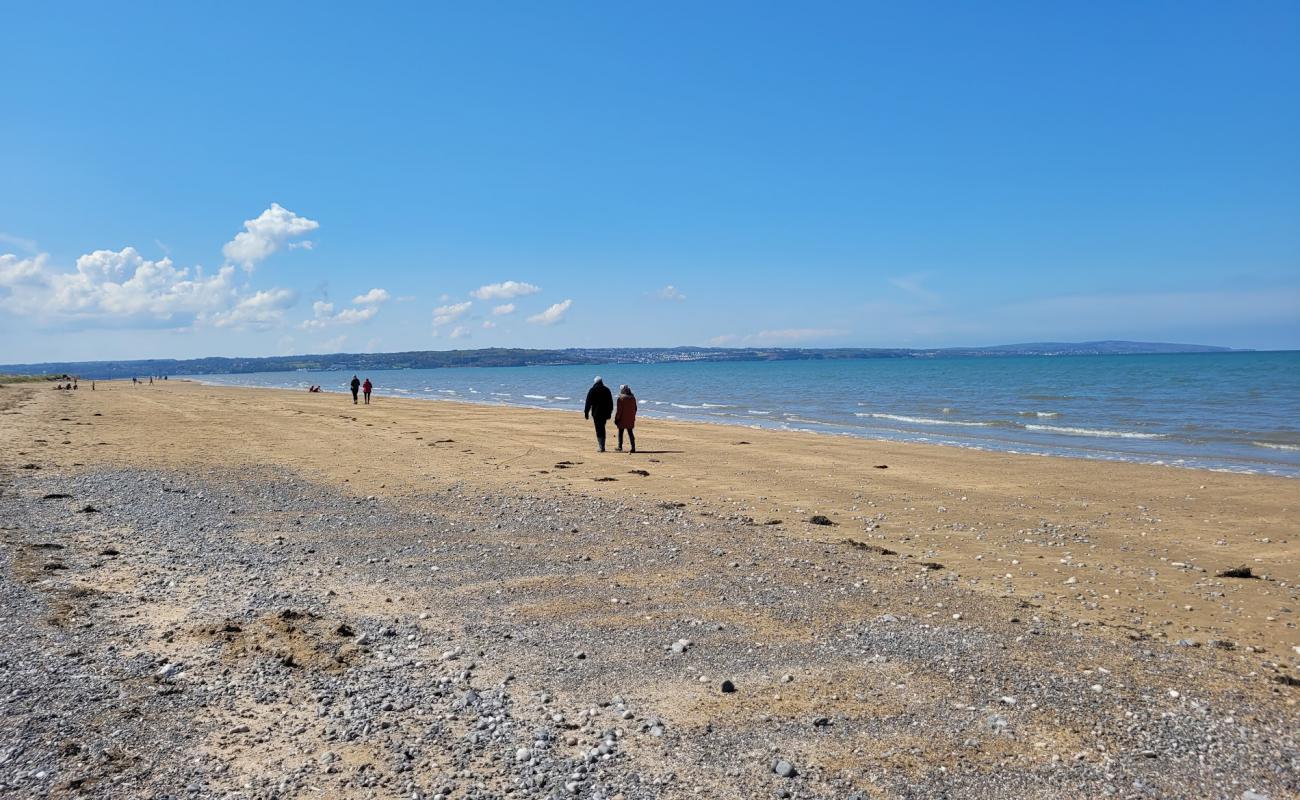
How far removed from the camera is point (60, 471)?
16.3m

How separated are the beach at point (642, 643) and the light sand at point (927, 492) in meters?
0.10

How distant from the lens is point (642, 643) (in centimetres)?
656

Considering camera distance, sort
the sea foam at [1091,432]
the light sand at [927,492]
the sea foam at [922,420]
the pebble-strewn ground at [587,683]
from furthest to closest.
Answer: the sea foam at [922,420]
the sea foam at [1091,432]
the light sand at [927,492]
the pebble-strewn ground at [587,683]

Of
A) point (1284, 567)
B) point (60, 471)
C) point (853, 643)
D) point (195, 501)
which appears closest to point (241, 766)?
point (853, 643)

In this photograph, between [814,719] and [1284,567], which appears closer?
[814,719]

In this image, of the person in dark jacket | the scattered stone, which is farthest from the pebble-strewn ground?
the person in dark jacket

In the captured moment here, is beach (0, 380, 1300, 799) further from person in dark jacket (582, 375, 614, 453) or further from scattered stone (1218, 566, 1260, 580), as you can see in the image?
person in dark jacket (582, 375, 614, 453)

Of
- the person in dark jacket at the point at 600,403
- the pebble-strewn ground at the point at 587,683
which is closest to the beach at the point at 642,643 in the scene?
the pebble-strewn ground at the point at 587,683

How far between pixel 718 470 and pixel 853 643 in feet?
36.6

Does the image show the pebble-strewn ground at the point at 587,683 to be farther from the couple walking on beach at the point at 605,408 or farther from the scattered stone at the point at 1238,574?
the couple walking on beach at the point at 605,408

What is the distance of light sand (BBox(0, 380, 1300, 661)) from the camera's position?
8.21m

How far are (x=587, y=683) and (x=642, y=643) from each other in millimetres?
913

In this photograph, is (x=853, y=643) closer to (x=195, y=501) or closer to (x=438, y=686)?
(x=438, y=686)

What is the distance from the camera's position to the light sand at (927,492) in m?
8.21
